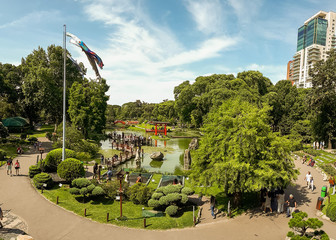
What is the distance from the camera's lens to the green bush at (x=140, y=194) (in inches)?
626

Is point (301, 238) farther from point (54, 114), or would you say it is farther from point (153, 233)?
point (54, 114)

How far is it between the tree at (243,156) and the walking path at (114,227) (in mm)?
2047

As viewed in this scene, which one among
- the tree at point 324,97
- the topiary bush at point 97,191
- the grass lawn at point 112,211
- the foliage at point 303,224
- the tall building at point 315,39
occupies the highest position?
the tall building at point 315,39

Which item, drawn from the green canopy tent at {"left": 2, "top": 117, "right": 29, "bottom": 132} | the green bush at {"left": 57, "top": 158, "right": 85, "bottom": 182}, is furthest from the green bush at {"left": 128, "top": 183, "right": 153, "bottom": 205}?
the green canopy tent at {"left": 2, "top": 117, "right": 29, "bottom": 132}

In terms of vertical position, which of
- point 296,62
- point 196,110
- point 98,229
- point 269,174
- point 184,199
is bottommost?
point 98,229

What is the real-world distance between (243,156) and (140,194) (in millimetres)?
7812

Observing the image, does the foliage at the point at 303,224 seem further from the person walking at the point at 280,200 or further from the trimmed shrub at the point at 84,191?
the trimmed shrub at the point at 84,191

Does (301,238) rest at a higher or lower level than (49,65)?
lower

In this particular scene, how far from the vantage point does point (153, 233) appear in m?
12.1

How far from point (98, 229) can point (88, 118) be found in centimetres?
2554

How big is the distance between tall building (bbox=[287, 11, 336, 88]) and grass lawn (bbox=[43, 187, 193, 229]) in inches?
4081

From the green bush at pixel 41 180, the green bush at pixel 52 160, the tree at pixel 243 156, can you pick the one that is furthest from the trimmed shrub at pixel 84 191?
the tree at pixel 243 156

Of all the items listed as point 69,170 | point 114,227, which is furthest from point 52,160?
point 114,227

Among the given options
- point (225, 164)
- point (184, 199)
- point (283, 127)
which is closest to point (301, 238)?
point (225, 164)
